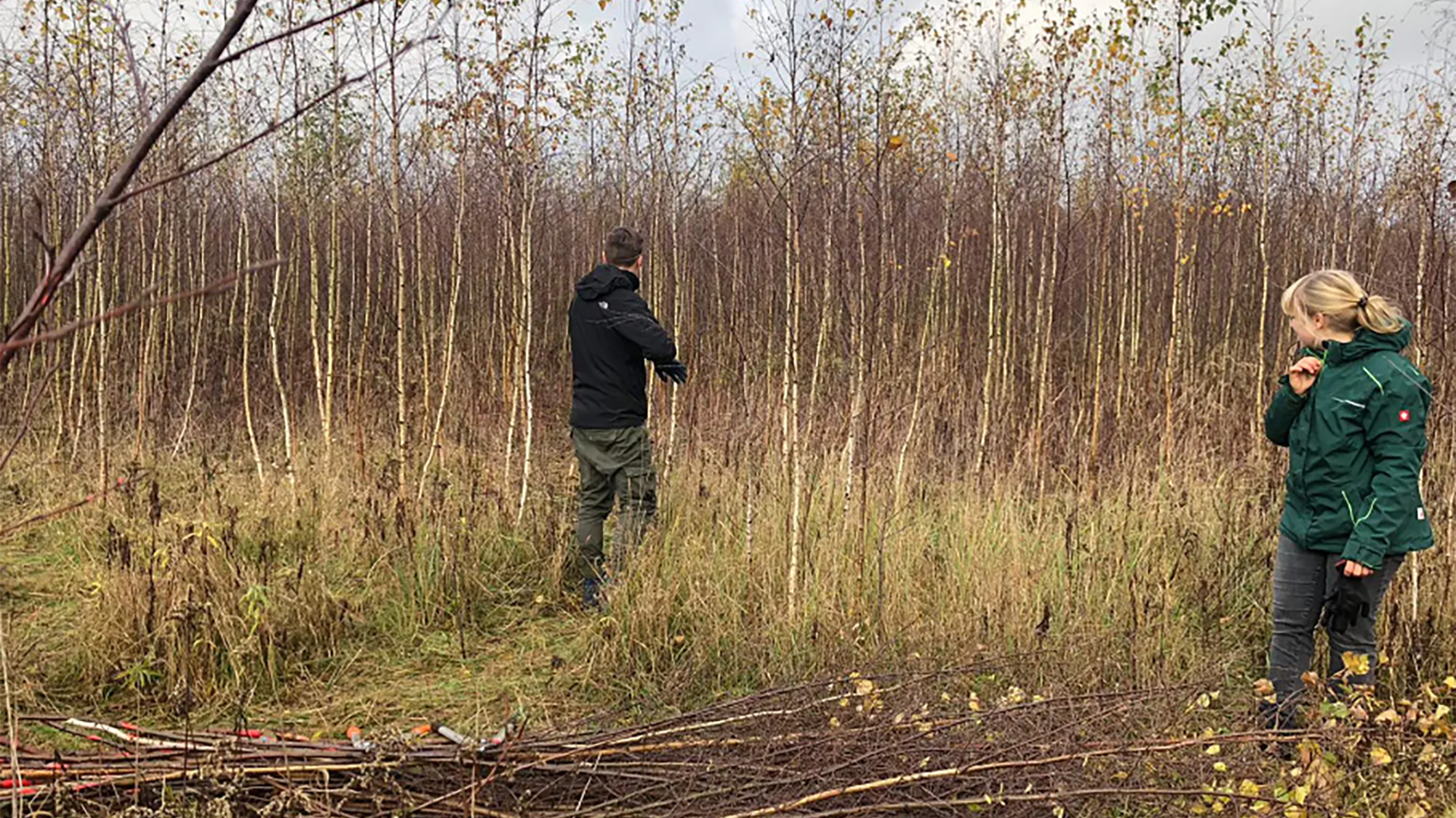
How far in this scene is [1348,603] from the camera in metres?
2.79

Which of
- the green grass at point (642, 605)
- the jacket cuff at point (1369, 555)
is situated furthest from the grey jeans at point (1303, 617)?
the green grass at point (642, 605)

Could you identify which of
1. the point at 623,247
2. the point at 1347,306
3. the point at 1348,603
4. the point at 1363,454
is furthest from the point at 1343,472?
the point at 623,247

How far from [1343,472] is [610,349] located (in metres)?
2.91

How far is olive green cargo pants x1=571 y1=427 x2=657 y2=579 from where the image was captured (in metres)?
4.48

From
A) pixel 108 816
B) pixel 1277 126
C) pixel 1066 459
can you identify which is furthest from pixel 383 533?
pixel 1277 126

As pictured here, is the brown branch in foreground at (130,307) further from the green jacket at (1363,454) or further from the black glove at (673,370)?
the black glove at (673,370)

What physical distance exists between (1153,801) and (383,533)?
346 centimetres

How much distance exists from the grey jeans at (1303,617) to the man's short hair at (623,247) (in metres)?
2.89

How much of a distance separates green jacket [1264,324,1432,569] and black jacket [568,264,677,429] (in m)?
2.54

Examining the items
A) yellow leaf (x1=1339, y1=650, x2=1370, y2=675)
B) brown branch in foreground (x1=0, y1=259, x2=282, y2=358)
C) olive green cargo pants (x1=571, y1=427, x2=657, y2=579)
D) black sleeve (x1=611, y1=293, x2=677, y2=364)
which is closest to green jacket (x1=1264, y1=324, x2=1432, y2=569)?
yellow leaf (x1=1339, y1=650, x2=1370, y2=675)

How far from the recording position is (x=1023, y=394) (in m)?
7.16

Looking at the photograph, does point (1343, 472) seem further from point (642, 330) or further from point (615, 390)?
point (615, 390)

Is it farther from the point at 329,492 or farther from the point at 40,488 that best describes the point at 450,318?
the point at 40,488

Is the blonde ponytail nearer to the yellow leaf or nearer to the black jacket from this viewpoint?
the yellow leaf
